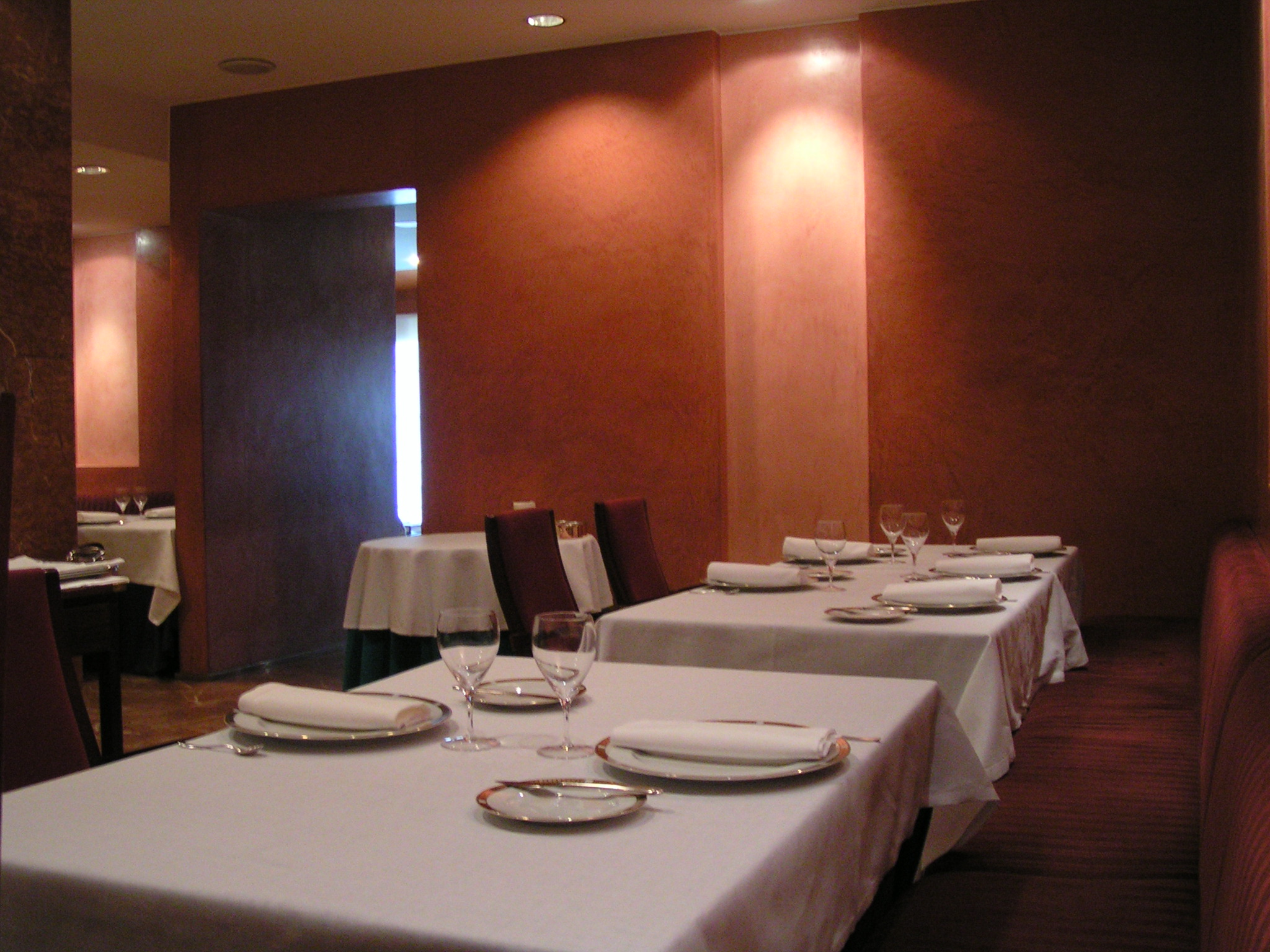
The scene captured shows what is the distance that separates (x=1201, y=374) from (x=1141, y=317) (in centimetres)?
31

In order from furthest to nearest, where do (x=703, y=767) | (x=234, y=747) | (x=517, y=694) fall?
(x=517, y=694), (x=234, y=747), (x=703, y=767)

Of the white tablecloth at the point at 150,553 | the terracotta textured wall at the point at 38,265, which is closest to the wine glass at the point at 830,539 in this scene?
the terracotta textured wall at the point at 38,265

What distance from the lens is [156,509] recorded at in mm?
7293

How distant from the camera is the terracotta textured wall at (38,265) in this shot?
3.90 metres

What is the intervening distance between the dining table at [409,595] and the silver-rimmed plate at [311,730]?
314 cm

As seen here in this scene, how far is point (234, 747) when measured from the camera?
140 cm

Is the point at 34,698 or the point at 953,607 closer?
the point at 34,698

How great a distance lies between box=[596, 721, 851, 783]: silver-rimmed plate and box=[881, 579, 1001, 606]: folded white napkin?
1256mm

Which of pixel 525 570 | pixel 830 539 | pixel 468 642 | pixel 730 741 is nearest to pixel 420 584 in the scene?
pixel 525 570

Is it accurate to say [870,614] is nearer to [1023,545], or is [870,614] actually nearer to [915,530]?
[915,530]

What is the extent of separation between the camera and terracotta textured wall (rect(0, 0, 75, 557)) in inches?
154

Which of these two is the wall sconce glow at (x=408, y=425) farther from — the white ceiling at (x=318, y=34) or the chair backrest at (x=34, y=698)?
the chair backrest at (x=34, y=698)

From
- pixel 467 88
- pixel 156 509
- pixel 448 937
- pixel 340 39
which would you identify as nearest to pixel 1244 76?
pixel 467 88

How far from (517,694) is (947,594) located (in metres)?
1.18
